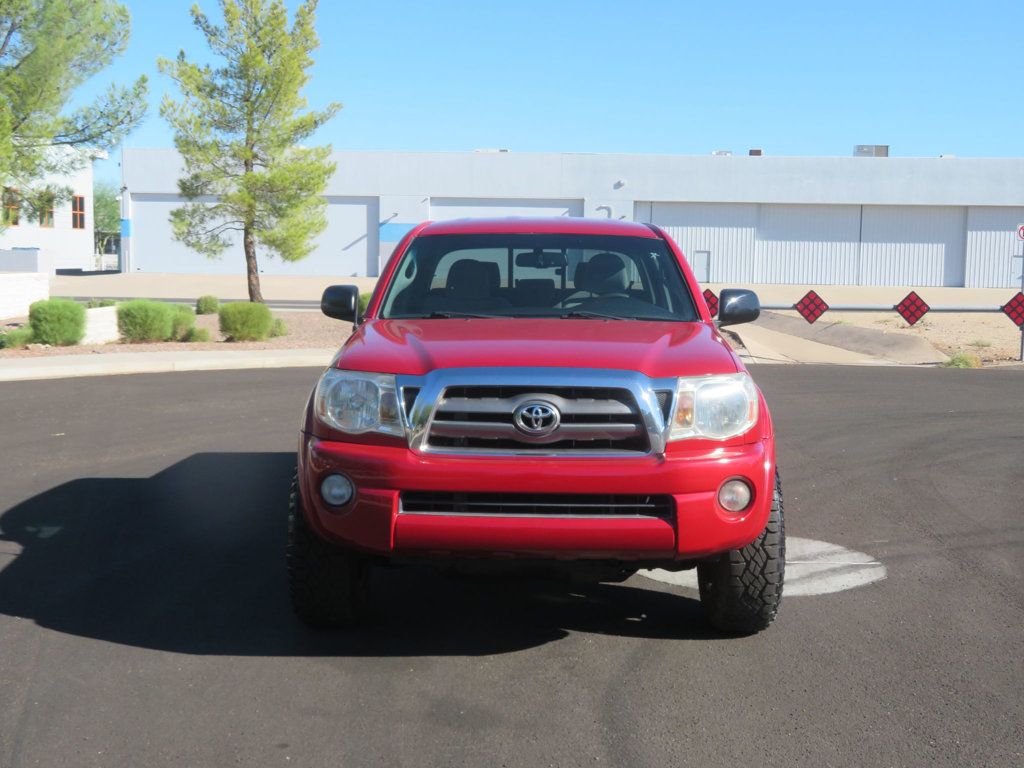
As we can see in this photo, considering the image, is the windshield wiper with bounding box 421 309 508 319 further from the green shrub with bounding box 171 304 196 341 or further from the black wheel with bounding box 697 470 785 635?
the green shrub with bounding box 171 304 196 341

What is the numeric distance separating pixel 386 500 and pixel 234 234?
5567 cm

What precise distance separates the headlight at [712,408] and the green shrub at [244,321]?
18.7 m

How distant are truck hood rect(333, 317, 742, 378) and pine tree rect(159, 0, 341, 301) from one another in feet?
72.8

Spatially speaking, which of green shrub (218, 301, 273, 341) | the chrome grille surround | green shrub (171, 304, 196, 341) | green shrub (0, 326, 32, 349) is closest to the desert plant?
green shrub (218, 301, 273, 341)

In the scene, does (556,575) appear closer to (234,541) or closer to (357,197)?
(234,541)

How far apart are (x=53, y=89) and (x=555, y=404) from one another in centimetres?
1999

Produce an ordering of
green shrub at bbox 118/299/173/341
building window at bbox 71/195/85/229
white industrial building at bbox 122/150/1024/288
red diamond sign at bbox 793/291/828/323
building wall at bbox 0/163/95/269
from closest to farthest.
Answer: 1. green shrub at bbox 118/299/173/341
2. red diamond sign at bbox 793/291/828/323
3. white industrial building at bbox 122/150/1024/288
4. building wall at bbox 0/163/95/269
5. building window at bbox 71/195/85/229

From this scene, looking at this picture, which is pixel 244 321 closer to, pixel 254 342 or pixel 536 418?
pixel 254 342

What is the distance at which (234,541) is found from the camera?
6875mm

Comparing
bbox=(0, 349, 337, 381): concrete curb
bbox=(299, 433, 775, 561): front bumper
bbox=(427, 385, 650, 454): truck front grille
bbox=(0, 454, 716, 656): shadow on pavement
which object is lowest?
bbox=(0, 454, 716, 656): shadow on pavement

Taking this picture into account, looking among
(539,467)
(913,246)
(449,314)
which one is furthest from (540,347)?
(913,246)

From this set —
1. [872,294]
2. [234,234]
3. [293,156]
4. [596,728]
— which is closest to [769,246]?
[872,294]

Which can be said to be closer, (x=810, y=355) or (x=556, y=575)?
(x=556, y=575)

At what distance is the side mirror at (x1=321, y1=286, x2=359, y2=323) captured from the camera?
6324mm
